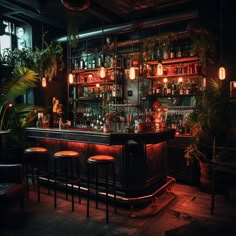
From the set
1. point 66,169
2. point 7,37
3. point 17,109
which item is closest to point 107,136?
point 66,169

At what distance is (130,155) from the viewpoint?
3.76m

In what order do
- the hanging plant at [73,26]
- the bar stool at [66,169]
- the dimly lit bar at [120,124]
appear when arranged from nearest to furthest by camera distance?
the dimly lit bar at [120,124] < the bar stool at [66,169] < the hanging plant at [73,26]

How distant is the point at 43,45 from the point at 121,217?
4.76 meters

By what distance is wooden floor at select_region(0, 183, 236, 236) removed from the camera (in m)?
3.12

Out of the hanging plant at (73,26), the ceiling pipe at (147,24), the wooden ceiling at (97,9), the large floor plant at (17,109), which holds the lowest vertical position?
the large floor plant at (17,109)

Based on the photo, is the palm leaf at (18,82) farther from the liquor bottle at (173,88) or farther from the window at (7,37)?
the liquor bottle at (173,88)

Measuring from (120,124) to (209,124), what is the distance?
1.58 m

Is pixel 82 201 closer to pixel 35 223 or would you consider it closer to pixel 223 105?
pixel 35 223

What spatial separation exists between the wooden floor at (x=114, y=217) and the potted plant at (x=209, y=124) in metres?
0.70

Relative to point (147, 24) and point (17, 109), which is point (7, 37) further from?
point (147, 24)

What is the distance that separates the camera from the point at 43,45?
6.50 m

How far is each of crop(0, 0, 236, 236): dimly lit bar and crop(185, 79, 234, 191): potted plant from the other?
0.06 feet

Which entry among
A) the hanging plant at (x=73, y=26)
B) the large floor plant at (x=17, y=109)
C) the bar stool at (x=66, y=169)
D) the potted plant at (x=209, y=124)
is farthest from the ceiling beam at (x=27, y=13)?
the potted plant at (x=209, y=124)

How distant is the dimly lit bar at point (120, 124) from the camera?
3.58m
